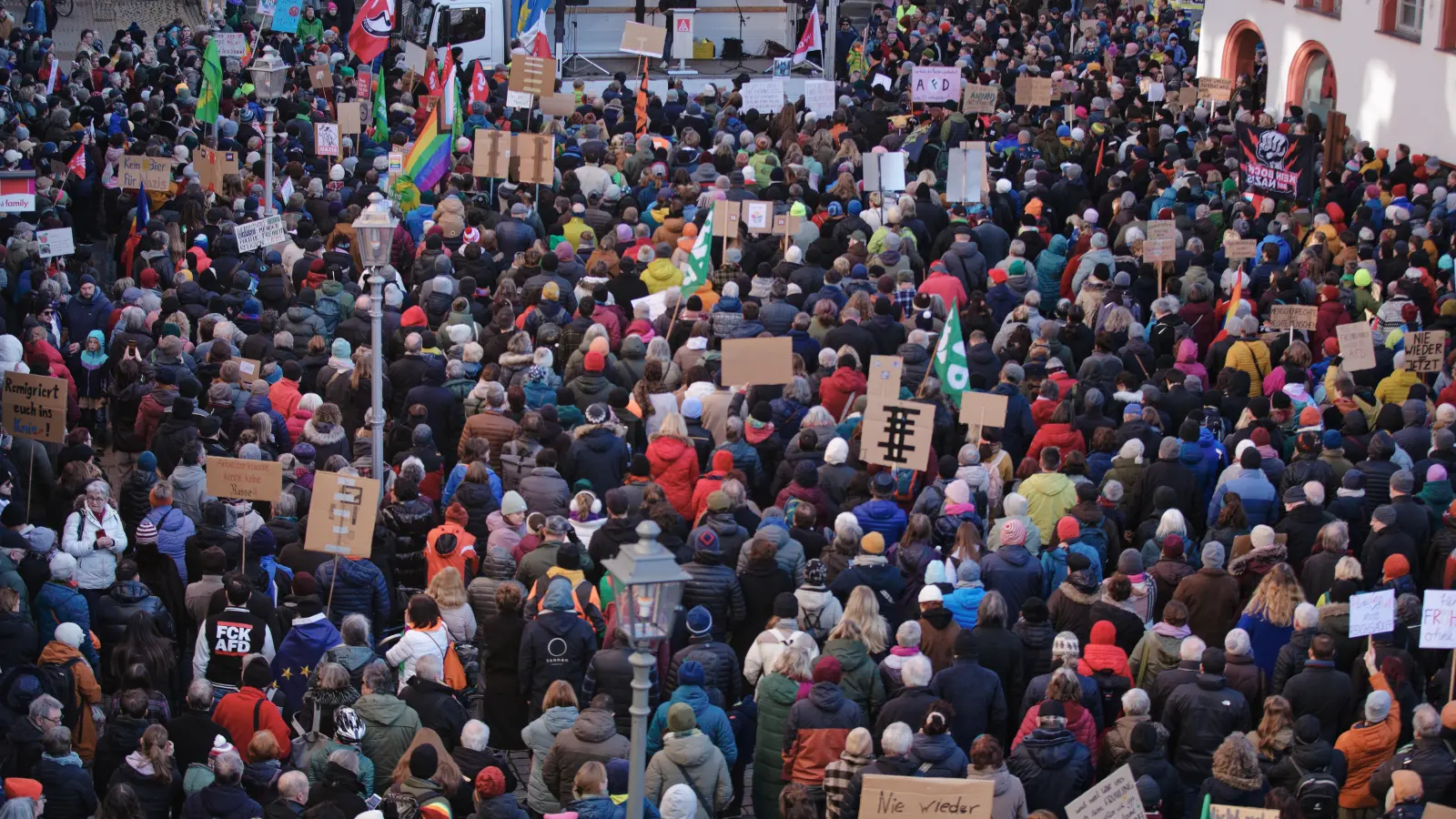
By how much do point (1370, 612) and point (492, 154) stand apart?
1196 centimetres

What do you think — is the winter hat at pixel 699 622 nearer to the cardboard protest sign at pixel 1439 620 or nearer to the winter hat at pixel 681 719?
the winter hat at pixel 681 719

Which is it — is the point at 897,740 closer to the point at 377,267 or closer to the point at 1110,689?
the point at 1110,689

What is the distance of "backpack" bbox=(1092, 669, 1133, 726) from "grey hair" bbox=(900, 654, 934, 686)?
3.52 ft

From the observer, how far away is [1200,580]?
1166 centimetres

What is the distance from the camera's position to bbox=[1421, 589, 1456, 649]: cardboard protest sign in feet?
34.4

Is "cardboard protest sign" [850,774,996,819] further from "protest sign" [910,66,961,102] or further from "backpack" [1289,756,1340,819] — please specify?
"protest sign" [910,66,961,102]

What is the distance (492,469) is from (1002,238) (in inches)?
293

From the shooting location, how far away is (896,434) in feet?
42.9

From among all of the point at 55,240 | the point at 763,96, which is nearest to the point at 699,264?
the point at 55,240

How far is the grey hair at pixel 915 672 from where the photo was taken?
33.0 feet

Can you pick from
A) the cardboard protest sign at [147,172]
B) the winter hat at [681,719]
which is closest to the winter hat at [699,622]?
the winter hat at [681,719]

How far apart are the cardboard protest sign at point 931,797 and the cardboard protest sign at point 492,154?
12.4 m

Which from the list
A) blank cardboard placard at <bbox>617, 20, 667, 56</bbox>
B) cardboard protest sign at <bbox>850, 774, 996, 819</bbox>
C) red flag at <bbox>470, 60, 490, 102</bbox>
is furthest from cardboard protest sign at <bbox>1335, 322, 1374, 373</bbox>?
red flag at <bbox>470, 60, 490, 102</bbox>

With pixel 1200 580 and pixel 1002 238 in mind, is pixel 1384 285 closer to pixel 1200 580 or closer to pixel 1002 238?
pixel 1002 238
